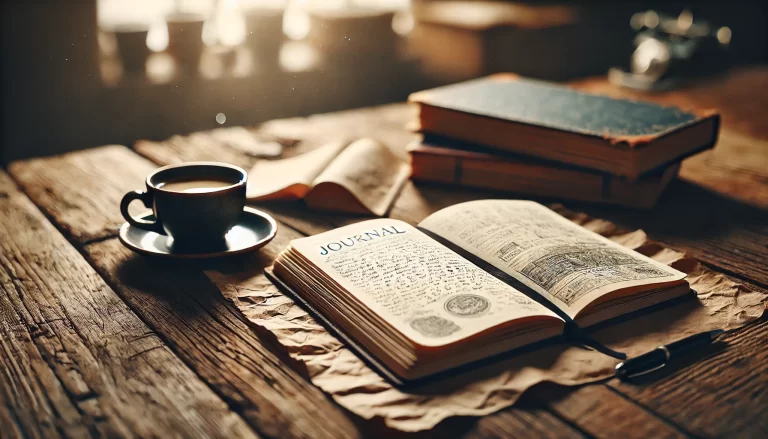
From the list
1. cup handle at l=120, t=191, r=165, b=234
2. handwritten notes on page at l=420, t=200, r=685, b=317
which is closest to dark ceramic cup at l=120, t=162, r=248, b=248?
cup handle at l=120, t=191, r=165, b=234

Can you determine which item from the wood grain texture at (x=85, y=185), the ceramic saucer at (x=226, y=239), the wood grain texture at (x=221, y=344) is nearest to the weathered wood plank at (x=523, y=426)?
the wood grain texture at (x=221, y=344)

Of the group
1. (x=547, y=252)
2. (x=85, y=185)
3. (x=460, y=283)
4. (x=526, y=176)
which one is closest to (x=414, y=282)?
(x=460, y=283)

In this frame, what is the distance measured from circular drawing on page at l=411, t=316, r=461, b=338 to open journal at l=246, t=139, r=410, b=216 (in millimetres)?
391

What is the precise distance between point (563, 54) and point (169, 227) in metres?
2.68

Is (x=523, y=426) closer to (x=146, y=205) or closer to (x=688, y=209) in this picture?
(x=146, y=205)

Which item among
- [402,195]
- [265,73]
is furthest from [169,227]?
[265,73]

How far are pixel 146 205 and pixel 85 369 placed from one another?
256 mm

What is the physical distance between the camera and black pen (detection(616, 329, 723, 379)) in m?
0.64

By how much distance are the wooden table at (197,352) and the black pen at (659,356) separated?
0.5 inches

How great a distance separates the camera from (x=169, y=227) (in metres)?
0.84

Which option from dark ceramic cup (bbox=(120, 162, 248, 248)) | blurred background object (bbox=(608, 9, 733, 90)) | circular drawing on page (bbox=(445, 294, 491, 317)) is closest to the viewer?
circular drawing on page (bbox=(445, 294, 491, 317))

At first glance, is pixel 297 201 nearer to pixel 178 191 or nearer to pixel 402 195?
pixel 402 195

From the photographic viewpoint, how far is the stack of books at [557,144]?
1.07 m

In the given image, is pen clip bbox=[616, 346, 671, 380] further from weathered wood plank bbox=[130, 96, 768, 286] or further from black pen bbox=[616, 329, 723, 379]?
weathered wood plank bbox=[130, 96, 768, 286]
